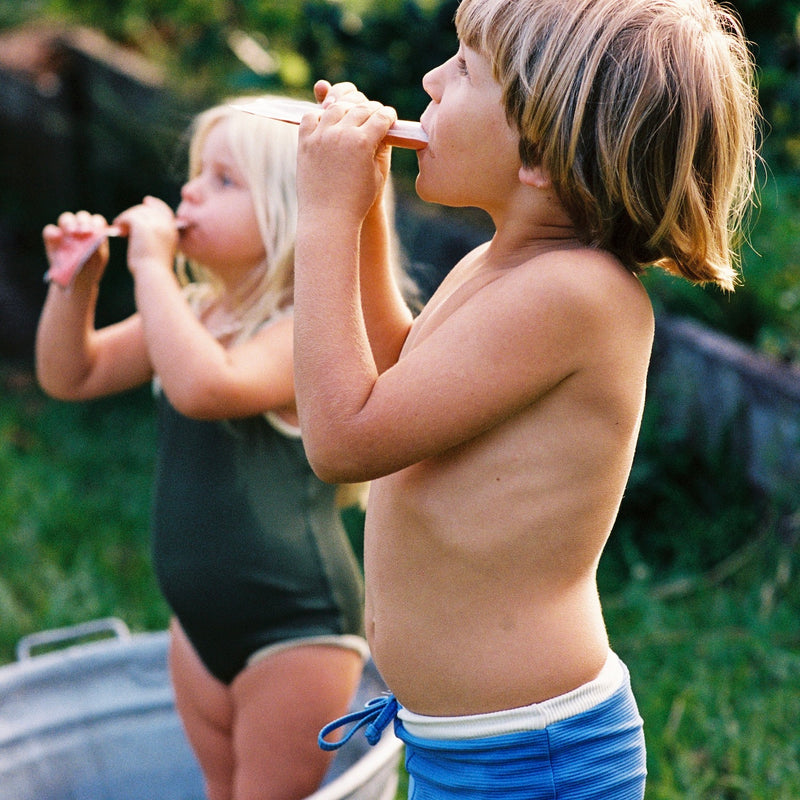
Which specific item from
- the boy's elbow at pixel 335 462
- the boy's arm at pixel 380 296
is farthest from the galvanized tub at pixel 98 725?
the boy's elbow at pixel 335 462

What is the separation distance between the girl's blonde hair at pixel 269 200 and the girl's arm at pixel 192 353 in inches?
2.3

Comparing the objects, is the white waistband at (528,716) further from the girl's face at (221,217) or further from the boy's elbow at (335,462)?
the girl's face at (221,217)

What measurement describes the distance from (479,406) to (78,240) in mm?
947

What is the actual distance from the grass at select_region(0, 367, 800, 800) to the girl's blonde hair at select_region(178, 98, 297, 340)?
1.08 m

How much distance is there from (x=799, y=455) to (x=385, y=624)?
174 centimetres

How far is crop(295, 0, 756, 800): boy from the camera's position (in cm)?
99

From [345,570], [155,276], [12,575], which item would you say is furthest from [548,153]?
[12,575]

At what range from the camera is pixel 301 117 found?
3.68ft

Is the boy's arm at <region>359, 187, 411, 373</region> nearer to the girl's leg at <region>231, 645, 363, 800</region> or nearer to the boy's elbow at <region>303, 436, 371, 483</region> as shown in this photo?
the boy's elbow at <region>303, 436, 371, 483</region>

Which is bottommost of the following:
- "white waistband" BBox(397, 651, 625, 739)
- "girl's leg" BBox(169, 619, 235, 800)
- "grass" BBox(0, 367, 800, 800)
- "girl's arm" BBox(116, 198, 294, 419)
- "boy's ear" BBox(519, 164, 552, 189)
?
"grass" BBox(0, 367, 800, 800)

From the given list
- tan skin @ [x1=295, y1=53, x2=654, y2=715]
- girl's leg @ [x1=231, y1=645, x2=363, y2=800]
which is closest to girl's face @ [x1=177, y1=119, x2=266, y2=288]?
tan skin @ [x1=295, y1=53, x2=654, y2=715]

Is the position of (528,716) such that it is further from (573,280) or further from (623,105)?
(623,105)

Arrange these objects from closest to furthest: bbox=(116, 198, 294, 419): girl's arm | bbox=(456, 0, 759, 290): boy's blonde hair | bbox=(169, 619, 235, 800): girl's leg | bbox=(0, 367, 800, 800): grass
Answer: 1. bbox=(456, 0, 759, 290): boy's blonde hair
2. bbox=(116, 198, 294, 419): girl's arm
3. bbox=(169, 619, 235, 800): girl's leg
4. bbox=(0, 367, 800, 800): grass

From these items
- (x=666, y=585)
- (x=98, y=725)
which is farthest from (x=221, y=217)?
(x=666, y=585)
